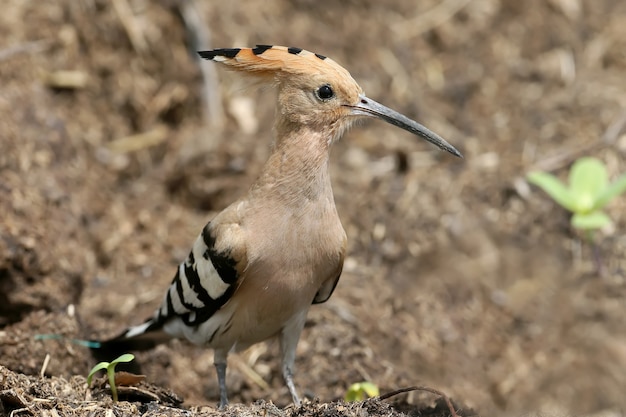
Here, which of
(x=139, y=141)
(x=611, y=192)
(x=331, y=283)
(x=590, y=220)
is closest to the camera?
(x=331, y=283)

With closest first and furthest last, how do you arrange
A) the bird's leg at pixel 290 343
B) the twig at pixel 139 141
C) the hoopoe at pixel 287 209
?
the hoopoe at pixel 287 209 → the bird's leg at pixel 290 343 → the twig at pixel 139 141

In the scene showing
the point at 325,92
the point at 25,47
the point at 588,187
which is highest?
the point at 325,92

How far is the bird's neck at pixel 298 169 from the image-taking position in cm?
320

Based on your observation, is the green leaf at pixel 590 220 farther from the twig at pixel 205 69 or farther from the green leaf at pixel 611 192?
the twig at pixel 205 69

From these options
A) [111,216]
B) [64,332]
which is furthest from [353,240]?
[64,332]

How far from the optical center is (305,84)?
126 inches

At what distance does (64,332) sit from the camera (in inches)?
152

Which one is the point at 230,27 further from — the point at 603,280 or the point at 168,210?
the point at 603,280

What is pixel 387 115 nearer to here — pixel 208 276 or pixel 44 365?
pixel 208 276

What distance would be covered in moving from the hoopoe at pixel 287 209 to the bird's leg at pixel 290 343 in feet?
0.18

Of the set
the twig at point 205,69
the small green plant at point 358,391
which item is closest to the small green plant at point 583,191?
the small green plant at point 358,391

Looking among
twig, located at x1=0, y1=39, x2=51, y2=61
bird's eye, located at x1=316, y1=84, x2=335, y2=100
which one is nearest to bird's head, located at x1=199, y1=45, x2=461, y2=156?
bird's eye, located at x1=316, y1=84, x2=335, y2=100

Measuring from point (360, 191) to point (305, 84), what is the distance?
2132 mm

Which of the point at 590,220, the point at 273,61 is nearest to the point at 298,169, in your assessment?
the point at 273,61
